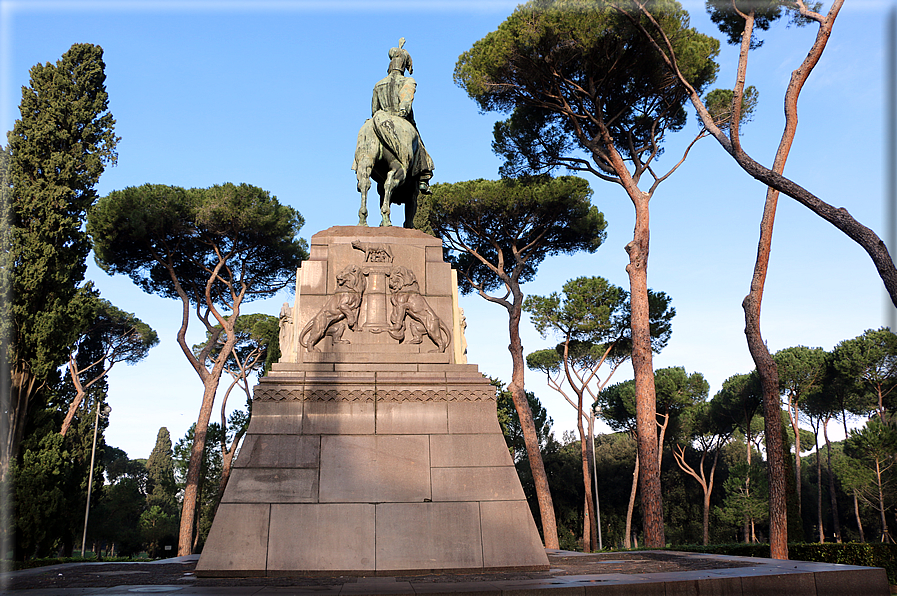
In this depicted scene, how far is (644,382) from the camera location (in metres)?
16.5

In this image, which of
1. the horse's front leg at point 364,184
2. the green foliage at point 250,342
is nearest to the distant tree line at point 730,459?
the green foliage at point 250,342

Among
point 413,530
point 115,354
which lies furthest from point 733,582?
point 115,354

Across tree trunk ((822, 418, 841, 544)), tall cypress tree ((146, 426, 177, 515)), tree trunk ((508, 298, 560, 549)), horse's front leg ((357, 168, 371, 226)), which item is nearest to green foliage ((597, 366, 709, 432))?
tree trunk ((822, 418, 841, 544))

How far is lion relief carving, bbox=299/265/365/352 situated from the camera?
8391mm

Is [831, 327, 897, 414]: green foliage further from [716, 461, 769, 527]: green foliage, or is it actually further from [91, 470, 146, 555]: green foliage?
[91, 470, 146, 555]: green foliage

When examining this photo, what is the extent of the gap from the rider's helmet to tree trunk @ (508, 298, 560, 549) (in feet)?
49.3

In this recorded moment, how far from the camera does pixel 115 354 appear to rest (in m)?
33.2

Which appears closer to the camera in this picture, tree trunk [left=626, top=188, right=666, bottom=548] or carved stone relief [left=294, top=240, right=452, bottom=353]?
carved stone relief [left=294, top=240, right=452, bottom=353]

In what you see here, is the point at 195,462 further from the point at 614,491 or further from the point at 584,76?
the point at 614,491

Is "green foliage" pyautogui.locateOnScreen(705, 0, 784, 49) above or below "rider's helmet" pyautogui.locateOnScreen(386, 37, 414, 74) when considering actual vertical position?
above

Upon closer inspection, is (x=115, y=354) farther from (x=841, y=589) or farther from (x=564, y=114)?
(x=841, y=589)

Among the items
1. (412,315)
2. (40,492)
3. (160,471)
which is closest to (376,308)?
(412,315)

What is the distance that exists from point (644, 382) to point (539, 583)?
12031 mm

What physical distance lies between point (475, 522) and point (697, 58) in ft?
52.2
